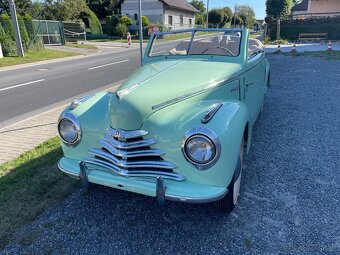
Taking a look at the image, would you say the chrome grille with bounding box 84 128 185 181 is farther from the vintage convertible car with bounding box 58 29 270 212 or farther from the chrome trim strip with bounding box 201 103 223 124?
the chrome trim strip with bounding box 201 103 223 124

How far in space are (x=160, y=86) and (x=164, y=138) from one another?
690 millimetres

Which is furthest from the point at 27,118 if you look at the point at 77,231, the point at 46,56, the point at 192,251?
the point at 46,56

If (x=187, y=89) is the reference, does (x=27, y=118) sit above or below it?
below

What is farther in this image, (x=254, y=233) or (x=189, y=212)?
(x=189, y=212)

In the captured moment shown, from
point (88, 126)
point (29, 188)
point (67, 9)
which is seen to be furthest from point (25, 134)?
point (67, 9)

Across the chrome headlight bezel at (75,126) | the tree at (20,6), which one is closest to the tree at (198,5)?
the tree at (20,6)

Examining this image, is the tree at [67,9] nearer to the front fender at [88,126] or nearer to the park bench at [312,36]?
the park bench at [312,36]

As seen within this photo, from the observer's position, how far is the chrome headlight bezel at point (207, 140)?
2291 mm

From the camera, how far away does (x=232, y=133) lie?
242 cm

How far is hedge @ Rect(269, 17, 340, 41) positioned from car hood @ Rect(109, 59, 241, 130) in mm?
25793

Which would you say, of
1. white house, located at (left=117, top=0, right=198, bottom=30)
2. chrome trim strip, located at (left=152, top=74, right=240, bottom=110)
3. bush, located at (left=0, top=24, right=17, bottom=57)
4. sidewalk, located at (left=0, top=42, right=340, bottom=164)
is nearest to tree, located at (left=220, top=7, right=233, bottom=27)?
white house, located at (left=117, top=0, right=198, bottom=30)

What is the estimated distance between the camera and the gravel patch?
2.43 metres

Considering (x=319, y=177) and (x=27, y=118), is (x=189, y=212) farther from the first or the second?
(x=27, y=118)

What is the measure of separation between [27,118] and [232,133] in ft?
16.6
